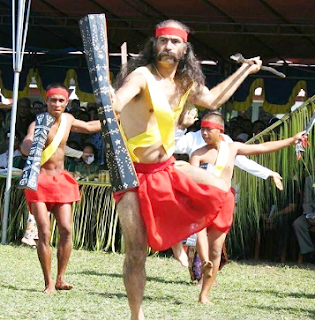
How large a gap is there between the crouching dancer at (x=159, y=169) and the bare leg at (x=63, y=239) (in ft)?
7.42

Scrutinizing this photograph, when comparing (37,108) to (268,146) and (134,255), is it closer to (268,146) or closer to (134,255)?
(268,146)

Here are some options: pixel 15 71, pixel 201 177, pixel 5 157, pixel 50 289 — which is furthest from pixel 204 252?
pixel 5 157

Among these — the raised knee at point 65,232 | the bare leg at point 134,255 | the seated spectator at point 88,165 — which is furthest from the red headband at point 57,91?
the seated spectator at point 88,165

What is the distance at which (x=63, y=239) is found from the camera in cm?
793

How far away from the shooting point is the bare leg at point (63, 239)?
25.8ft

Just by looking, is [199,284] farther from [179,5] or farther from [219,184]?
[179,5]

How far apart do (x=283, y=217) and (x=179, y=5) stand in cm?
365

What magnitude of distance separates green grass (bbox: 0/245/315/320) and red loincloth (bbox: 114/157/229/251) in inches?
44.9

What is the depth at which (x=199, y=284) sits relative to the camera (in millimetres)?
8812

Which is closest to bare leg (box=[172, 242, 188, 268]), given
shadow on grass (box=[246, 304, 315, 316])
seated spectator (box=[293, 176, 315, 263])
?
shadow on grass (box=[246, 304, 315, 316])

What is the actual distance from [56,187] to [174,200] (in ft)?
7.87

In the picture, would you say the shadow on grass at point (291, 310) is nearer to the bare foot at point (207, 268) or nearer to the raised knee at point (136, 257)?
the bare foot at point (207, 268)

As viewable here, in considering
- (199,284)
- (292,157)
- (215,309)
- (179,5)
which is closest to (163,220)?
(215,309)

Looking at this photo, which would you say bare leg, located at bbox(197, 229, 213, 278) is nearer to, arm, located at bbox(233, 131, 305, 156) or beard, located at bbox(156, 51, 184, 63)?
arm, located at bbox(233, 131, 305, 156)
